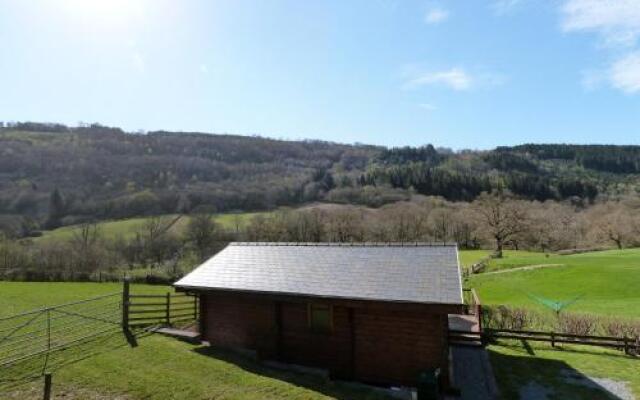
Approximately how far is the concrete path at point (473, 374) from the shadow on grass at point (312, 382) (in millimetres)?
2727

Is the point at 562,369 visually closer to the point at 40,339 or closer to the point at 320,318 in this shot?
the point at 320,318

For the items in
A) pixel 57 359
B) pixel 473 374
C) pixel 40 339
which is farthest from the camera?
pixel 40 339

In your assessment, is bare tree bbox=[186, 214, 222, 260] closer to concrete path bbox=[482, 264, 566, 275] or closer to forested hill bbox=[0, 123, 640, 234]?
forested hill bbox=[0, 123, 640, 234]

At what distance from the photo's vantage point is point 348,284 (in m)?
13.9

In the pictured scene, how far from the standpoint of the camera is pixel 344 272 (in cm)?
1476

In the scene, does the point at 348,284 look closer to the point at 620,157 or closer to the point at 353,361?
the point at 353,361

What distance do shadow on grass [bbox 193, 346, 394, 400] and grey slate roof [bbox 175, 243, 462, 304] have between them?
7.85ft

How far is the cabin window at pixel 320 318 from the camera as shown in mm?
14188

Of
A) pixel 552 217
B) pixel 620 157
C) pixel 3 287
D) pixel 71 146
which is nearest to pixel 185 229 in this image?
pixel 3 287

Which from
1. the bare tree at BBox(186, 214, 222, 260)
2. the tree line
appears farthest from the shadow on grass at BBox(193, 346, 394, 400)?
the bare tree at BBox(186, 214, 222, 260)

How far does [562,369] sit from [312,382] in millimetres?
9646

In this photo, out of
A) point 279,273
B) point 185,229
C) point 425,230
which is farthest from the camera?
point 425,230

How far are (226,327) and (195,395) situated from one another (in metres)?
4.96

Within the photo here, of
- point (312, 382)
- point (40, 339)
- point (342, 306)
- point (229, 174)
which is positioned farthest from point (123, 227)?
point (312, 382)
